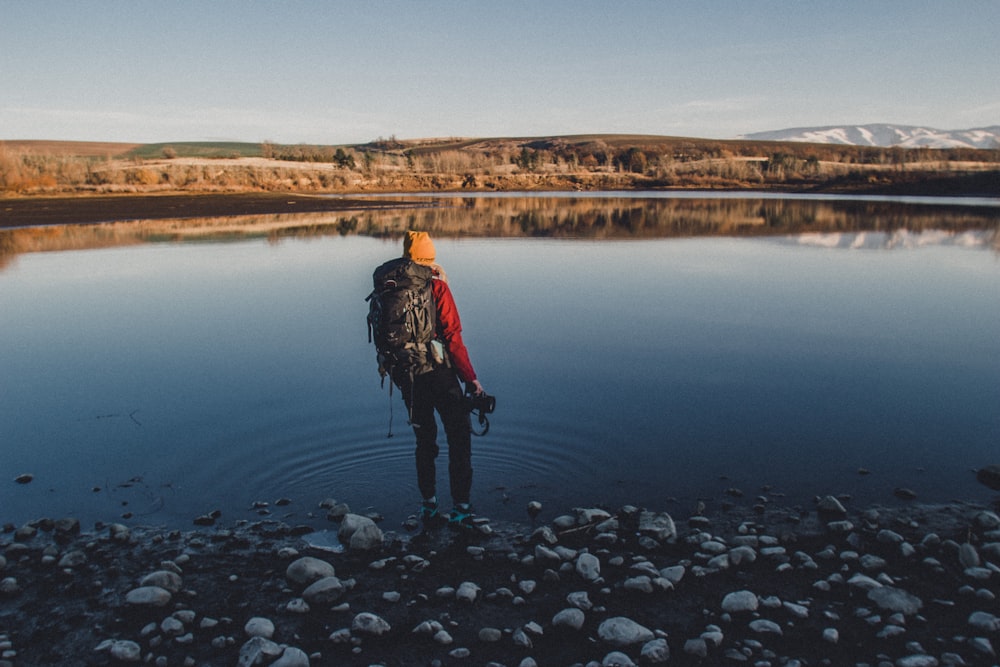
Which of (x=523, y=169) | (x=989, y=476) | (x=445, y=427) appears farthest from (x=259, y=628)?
(x=523, y=169)

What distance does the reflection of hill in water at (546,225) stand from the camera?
3122cm

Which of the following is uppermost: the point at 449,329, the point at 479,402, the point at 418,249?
the point at 418,249

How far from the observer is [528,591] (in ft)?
15.7

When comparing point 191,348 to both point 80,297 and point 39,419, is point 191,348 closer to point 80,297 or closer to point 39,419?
point 39,419

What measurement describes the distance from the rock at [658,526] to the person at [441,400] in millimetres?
1356

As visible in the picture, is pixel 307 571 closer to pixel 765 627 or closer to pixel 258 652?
pixel 258 652

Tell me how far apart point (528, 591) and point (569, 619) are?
445 mm

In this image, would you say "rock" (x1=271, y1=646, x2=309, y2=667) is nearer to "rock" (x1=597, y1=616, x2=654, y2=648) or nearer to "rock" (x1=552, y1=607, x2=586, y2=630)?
"rock" (x1=552, y1=607, x2=586, y2=630)

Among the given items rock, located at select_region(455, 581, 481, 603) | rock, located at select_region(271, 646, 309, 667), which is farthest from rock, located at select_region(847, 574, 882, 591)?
rock, located at select_region(271, 646, 309, 667)

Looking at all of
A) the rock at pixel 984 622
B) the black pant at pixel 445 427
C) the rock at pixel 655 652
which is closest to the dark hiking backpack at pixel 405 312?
the black pant at pixel 445 427

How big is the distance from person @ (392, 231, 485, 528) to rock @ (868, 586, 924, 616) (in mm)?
2868

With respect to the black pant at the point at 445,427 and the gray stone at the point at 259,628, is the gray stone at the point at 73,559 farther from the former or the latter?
the black pant at the point at 445,427

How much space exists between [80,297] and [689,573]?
16721 mm

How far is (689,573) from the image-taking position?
4.99 m
